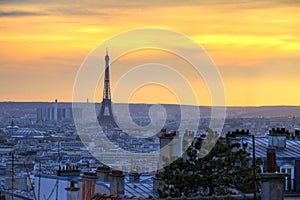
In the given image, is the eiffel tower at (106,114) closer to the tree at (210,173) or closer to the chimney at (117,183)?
the chimney at (117,183)

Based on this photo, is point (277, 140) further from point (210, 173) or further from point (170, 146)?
point (210, 173)

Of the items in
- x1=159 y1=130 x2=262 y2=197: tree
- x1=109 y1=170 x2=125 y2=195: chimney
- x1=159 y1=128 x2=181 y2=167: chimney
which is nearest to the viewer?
x1=159 y1=130 x2=262 y2=197: tree

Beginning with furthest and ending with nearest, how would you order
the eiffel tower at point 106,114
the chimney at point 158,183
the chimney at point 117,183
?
the eiffel tower at point 106,114
the chimney at point 117,183
the chimney at point 158,183

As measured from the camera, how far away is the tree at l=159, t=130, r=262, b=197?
27.4 metres

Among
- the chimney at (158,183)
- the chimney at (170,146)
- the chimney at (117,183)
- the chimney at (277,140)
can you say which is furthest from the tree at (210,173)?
the chimney at (277,140)

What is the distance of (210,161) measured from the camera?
2795 cm

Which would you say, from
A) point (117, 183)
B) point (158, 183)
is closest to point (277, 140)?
point (158, 183)

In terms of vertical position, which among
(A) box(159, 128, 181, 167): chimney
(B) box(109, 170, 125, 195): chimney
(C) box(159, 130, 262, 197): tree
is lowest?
(B) box(109, 170, 125, 195): chimney

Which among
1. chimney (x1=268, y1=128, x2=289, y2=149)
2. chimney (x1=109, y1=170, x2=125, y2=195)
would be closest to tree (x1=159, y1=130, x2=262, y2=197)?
chimney (x1=109, y1=170, x2=125, y2=195)

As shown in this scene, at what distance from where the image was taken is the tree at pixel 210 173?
89.8 feet

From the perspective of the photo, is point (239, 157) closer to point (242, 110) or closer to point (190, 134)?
point (190, 134)

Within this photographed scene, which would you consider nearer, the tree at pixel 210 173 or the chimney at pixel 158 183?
the tree at pixel 210 173

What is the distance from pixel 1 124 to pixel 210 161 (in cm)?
17028

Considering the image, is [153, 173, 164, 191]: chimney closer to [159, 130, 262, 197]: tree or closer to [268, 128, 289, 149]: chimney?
[159, 130, 262, 197]: tree
